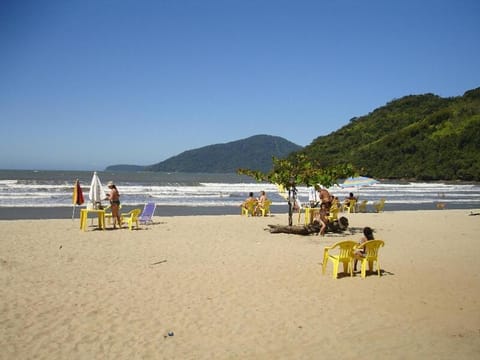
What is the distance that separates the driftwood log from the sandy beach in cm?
158

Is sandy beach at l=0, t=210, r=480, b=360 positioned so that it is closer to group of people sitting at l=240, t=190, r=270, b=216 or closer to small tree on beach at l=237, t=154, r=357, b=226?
small tree on beach at l=237, t=154, r=357, b=226

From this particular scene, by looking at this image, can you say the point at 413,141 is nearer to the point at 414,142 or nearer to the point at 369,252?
the point at 414,142

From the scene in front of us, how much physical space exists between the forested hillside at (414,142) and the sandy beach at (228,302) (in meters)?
57.9

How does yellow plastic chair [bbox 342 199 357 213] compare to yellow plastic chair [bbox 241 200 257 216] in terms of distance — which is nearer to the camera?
yellow plastic chair [bbox 241 200 257 216]

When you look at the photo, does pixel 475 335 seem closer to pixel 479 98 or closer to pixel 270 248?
pixel 270 248

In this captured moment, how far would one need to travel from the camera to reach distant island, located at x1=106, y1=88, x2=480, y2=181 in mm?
62500

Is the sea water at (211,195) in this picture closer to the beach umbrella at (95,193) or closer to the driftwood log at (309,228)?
the beach umbrella at (95,193)

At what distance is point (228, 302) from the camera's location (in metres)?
5.90

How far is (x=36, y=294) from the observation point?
20.2ft

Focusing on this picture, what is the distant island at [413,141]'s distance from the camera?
205 feet

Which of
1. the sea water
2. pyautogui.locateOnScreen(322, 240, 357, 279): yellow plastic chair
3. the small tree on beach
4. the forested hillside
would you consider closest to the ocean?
the sea water

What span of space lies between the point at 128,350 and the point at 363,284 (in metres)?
4.11

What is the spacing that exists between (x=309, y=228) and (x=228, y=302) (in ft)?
23.3

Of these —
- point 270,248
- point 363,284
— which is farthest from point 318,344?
point 270,248
